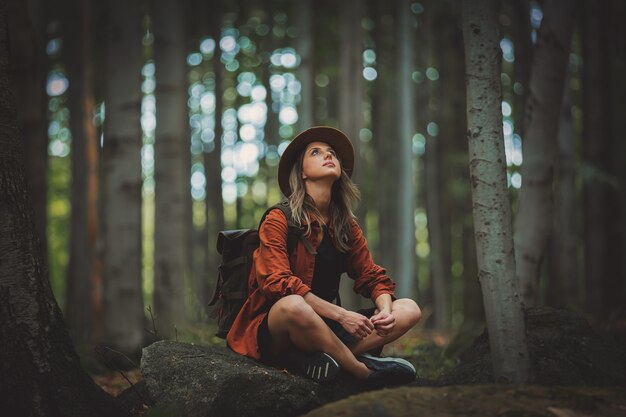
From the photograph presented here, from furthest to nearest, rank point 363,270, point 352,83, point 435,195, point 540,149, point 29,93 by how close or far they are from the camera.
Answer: point 435,195, point 352,83, point 29,93, point 540,149, point 363,270

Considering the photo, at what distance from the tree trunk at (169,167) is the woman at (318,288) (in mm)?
5540

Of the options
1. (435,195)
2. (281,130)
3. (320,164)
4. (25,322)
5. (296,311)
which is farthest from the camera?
(281,130)

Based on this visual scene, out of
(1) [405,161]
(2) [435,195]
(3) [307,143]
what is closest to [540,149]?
(3) [307,143]

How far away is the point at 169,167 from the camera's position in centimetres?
1031

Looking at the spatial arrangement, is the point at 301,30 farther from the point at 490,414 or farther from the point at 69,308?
the point at 490,414

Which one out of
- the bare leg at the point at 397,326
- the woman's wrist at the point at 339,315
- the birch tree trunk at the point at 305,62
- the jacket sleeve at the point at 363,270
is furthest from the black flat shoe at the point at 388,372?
the birch tree trunk at the point at 305,62

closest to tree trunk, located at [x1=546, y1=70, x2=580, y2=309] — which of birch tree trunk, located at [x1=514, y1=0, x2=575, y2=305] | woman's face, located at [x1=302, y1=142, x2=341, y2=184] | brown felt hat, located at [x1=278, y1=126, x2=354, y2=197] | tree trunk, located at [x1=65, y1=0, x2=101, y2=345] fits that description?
birch tree trunk, located at [x1=514, y1=0, x2=575, y2=305]

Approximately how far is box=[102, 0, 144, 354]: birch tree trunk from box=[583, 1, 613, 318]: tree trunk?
9251 mm

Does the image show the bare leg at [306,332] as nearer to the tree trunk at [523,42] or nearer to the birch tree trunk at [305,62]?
the birch tree trunk at [305,62]

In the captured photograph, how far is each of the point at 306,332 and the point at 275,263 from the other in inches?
20.5

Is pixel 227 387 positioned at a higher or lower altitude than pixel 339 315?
lower

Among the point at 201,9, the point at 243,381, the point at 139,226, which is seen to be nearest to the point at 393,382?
the point at 243,381

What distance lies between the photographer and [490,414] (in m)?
3.14

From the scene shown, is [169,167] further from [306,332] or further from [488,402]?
[488,402]
